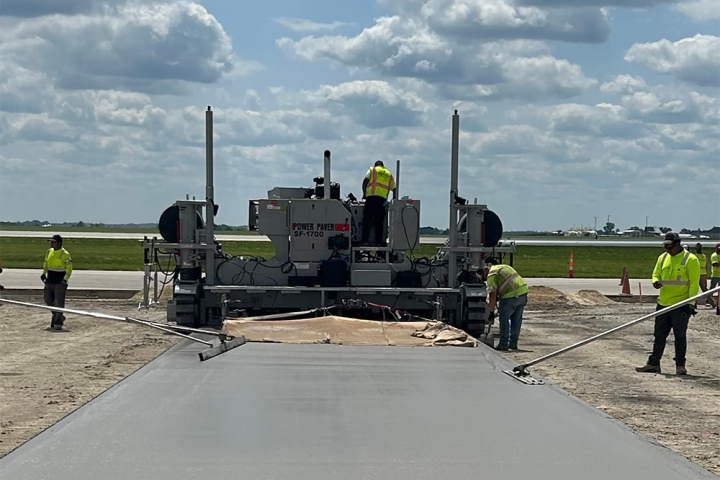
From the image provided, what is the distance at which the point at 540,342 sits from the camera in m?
16.1

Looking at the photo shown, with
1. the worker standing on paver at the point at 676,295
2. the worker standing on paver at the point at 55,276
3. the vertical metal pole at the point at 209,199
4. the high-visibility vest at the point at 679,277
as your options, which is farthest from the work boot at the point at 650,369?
the worker standing on paver at the point at 55,276

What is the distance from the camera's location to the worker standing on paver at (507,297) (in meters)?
14.6

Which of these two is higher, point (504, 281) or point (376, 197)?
point (376, 197)

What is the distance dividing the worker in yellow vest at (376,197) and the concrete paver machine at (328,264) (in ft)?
0.43

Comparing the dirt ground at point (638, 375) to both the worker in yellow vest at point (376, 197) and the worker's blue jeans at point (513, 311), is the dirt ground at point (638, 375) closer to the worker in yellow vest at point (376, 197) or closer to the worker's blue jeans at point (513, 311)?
the worker's blue jeans at point (513, 311)

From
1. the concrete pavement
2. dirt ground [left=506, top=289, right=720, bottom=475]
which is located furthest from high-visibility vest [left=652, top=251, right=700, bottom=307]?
the concrete pavement

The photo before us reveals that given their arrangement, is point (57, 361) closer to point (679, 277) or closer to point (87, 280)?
point (679, 277)

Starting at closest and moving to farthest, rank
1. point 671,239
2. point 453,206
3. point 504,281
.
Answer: point 671,239, point 504,281, point 453,206

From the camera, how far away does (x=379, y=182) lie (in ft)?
50.6

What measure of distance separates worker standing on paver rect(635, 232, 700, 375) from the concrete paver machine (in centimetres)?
294

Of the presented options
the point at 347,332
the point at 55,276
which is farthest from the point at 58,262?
the point at 347,332

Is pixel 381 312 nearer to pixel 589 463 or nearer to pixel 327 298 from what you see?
pixel 327 298

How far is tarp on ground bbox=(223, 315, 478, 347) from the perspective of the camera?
12.3 metres

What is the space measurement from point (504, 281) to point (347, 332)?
123 inches
